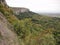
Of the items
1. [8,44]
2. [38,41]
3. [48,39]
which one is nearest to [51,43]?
[48,39]

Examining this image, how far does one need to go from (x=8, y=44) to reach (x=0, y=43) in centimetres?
158

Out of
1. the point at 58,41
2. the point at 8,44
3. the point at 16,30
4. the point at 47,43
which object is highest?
the point at 8,44

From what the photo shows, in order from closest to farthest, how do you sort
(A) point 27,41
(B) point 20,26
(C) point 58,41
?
(A) point 27,41, (B) point 20,26, (C) point 58,41

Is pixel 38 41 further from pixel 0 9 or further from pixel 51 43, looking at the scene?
pixel 0 9

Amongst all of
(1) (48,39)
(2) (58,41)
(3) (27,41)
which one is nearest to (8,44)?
(3) (27,41)

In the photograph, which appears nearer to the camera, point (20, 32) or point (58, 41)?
point (20, 32)

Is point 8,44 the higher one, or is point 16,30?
point 8,44

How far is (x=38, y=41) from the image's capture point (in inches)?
1035

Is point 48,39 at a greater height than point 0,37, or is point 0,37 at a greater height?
point 0,37

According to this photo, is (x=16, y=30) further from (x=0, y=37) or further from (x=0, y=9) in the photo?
(x=0, y=37)

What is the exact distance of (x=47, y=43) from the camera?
27.1 m

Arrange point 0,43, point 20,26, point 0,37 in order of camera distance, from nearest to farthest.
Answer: point 0,43 → point 0,37 → point 20,26

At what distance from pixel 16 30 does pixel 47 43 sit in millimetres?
4051

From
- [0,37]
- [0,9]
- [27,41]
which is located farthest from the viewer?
[0,9]
